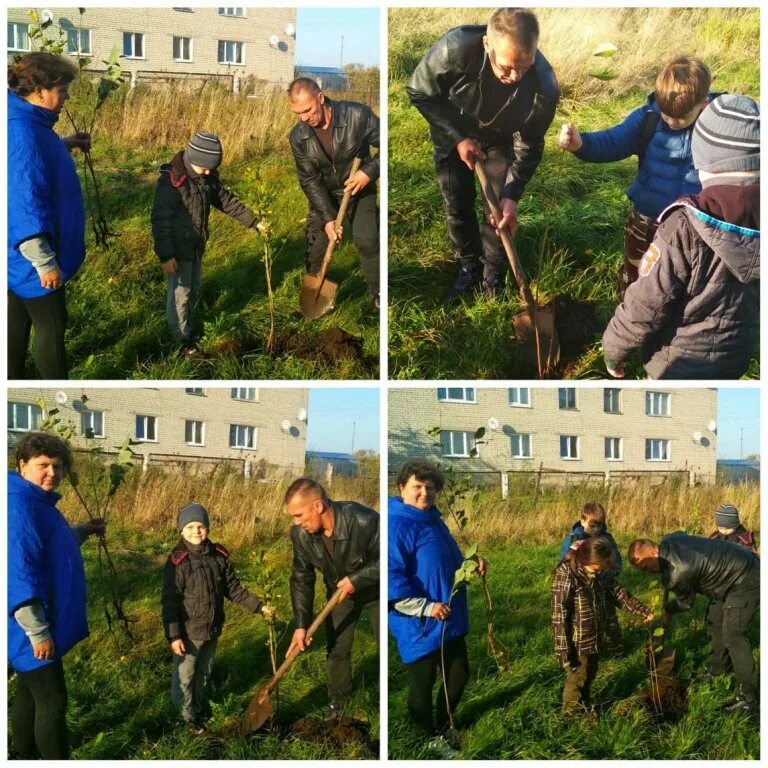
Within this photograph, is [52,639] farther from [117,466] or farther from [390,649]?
[390,649]

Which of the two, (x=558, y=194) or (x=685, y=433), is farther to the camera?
(x=558, y=194)

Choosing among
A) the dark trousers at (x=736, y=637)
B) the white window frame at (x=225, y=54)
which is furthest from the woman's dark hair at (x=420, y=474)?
the white window frame at (x=225, y=54)

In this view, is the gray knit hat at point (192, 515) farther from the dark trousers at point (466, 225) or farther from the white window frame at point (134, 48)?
the white window frame at point (134, 48)

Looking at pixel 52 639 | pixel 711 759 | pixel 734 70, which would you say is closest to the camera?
pixel 52 639

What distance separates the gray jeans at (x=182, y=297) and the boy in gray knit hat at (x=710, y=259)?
7.17 feet

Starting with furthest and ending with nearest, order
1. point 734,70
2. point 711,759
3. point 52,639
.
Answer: point 734,70
point 711,759
point 52,639

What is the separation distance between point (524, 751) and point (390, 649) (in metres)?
0.78

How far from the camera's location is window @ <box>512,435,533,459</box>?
17.8 feet

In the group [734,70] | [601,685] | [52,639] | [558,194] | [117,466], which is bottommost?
[601,685]

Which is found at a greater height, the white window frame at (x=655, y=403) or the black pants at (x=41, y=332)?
the black pants at (x=41, y=332)

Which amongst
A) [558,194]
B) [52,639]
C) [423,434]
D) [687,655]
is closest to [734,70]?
[558,194]

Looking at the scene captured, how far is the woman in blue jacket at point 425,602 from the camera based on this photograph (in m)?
5.00

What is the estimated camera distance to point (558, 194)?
579 cm

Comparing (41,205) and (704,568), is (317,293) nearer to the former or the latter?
(41,205)
